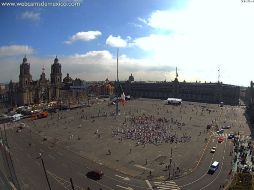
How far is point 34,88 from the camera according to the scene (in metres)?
170

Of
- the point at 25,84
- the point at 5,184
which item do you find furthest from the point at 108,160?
the point at 25,84

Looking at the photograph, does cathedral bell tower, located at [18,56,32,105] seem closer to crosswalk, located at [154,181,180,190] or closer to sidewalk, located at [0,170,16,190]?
sidewalk, located at [0,170,16,190]

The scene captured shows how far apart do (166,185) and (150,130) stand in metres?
40.4

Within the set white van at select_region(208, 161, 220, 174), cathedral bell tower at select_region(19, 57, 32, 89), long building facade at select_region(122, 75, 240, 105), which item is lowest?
white van at select_region(208, 161, 220, 174)

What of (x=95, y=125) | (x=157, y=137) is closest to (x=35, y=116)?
(x=95, y=125)

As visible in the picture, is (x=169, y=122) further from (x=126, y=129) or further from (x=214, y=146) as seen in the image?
(x=214, y=146)

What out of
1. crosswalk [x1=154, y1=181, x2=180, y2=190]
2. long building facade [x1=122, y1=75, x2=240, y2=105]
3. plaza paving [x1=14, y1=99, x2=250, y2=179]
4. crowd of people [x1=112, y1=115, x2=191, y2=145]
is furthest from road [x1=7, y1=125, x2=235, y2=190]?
long building facade [x1=122, y1=75, x2=240, y2=105]

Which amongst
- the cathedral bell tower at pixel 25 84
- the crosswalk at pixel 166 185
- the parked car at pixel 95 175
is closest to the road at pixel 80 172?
the crosswalk at pixel 166 185

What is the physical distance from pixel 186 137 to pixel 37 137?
128 feet

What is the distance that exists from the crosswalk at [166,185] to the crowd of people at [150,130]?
24966 mm

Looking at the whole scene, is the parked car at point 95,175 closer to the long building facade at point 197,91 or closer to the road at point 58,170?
the road at point 58,170

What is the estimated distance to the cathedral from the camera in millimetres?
163000

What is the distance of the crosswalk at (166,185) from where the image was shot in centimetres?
5094

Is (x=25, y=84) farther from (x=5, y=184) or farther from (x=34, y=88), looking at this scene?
(x=5, y=184)
